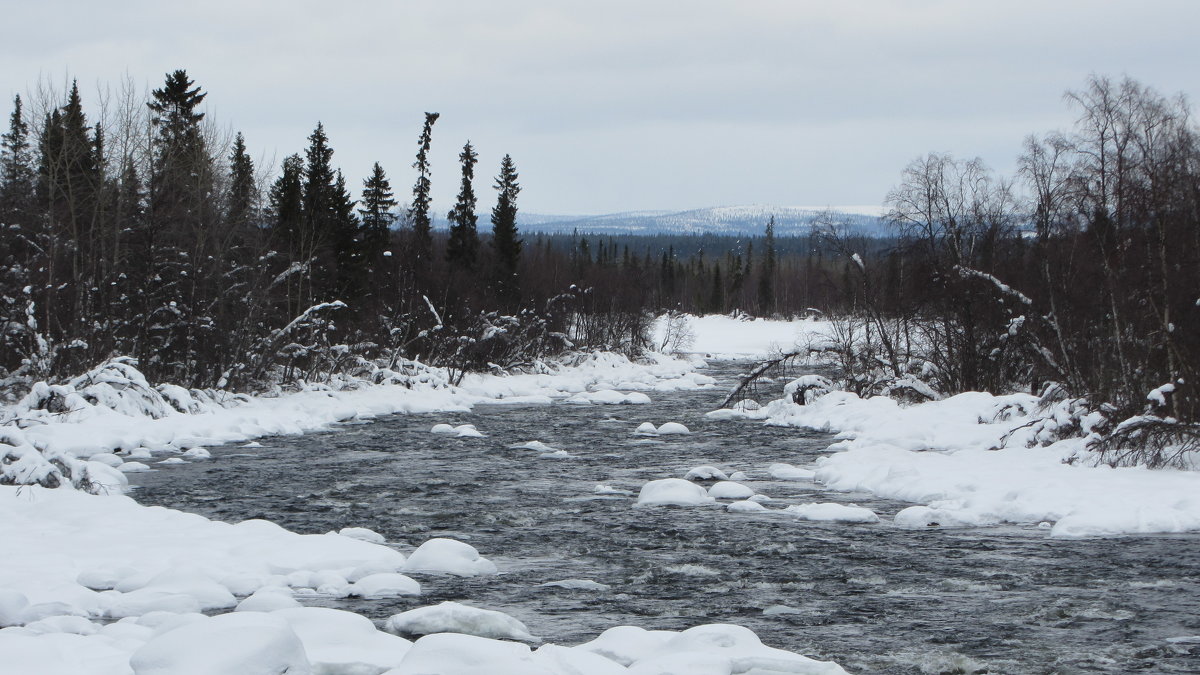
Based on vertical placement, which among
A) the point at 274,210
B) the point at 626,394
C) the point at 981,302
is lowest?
the point at 626,394

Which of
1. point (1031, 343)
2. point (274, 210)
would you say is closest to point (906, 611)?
point (1031, 343)

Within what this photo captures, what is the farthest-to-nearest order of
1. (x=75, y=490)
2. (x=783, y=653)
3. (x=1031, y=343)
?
1. (x=1031, y=343)
2. (x=75, y=490)
3. (x=783, y=653)

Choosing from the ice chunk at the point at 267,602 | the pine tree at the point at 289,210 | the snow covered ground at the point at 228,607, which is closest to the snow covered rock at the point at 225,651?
the snow covered ground at the point at 228,607

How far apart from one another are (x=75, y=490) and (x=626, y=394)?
68.0 ft

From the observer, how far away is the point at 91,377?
18.7 meters

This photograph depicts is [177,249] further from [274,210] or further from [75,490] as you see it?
[274,210]

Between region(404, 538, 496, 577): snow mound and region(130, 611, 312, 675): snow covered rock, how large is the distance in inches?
129

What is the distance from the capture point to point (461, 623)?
6.90m

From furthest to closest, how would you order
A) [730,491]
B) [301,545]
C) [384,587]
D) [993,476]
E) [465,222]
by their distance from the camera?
[465,222] → [993,476] → [730,491] → [301,545] → [384,587]

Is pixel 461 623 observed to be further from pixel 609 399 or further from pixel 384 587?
pixel 609 399

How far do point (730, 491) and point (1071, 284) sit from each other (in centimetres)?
926

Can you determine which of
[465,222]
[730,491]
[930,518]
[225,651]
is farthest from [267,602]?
[465,222]

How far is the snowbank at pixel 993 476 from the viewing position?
1117 centimetres

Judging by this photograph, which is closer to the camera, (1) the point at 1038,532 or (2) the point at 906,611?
(2) the point at 906,611
